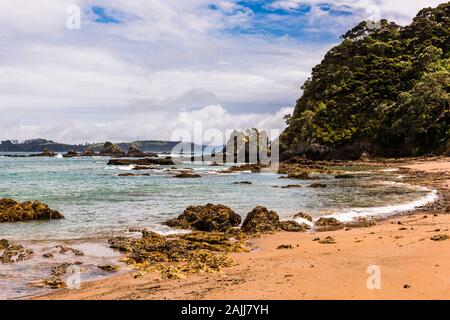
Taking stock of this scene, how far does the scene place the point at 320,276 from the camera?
9016 mm

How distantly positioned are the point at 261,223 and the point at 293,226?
4.29 ft

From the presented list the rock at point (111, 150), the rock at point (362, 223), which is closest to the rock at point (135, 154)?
the rock at point (111, 150)

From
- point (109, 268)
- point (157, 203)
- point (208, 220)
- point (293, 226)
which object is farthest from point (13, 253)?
point (157, 203)

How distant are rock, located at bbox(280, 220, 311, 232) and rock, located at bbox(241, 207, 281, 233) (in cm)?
20

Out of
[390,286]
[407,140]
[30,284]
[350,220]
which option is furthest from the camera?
[407,140]

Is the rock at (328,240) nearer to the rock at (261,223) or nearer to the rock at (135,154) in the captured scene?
the rock at (261,223)

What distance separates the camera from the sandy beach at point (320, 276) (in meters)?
7.77

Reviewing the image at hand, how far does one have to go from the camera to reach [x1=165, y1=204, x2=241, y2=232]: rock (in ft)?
56.1

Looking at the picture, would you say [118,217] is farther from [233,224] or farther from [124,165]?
[124,165]

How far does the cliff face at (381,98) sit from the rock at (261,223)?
50280mm

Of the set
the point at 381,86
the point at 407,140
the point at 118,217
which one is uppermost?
the point at 381,86

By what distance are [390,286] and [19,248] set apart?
11.2 meters

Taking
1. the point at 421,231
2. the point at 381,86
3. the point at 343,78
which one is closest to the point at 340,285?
the point at 421,231

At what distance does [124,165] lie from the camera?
273ft
